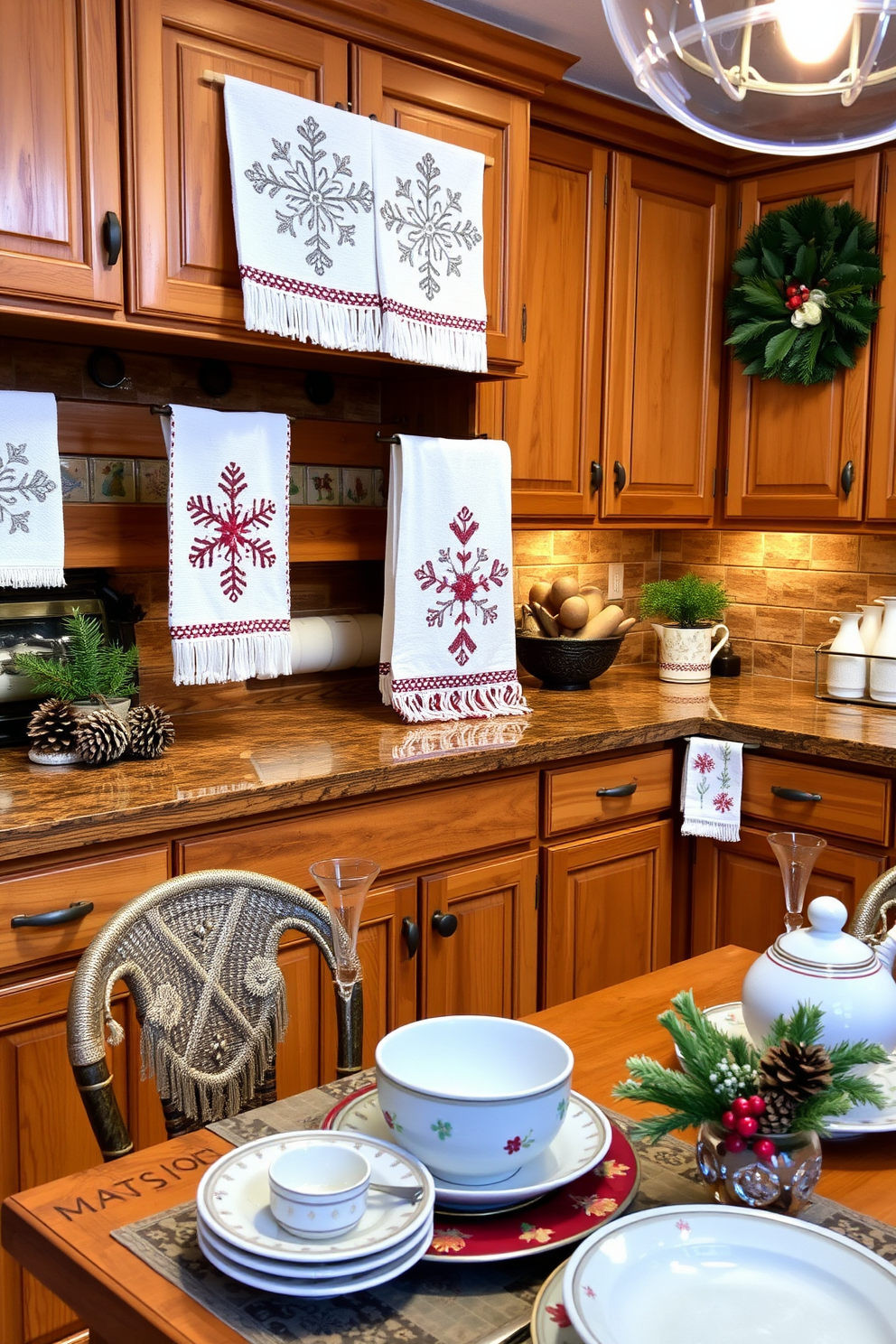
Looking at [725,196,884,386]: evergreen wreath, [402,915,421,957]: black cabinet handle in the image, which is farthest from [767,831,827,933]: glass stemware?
[725,196,884,386]: evergreen wreath

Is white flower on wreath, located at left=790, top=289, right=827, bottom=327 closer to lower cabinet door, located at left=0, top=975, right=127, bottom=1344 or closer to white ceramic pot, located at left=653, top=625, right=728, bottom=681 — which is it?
white ceramic pot, located at left=653, top=625, right=728, bottom=681

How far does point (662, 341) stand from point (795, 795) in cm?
127

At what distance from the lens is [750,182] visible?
319 centimetres

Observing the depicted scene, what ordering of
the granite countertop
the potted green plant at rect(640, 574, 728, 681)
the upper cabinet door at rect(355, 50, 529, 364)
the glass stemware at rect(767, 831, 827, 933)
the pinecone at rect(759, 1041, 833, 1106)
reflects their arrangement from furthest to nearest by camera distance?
the potted green plant at rect(640, 574, 728, 681), the upper cabinet door at rect(355, 50, 529, 364), the granite countertop, the glass stemware at rect(767, 831, 827, 933), the pinecone at rect(759, 1041, 833, 1106)

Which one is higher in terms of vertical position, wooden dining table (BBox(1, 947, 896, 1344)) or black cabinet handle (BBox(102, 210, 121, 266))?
black cabinet handle (BBox(102, 210, 121, 266))

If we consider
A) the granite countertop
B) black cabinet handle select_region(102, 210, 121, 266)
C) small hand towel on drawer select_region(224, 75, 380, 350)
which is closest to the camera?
the granite countertop

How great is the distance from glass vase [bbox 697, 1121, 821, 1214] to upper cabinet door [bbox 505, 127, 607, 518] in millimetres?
2089

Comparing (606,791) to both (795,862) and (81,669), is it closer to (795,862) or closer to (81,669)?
(81,669)

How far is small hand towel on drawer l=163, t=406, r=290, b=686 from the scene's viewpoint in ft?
7.20

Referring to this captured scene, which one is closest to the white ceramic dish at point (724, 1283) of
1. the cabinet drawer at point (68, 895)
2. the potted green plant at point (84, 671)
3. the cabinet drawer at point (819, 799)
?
the cabinet drawer at point (68, 895)

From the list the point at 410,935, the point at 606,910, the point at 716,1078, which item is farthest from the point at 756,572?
the point at 716,1078

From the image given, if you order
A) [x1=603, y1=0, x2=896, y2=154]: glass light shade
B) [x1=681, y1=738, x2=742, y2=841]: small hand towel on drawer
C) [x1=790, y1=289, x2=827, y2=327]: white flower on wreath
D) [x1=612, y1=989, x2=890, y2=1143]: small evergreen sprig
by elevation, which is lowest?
[x1=681, y1=738, x2=742, y2=841]: small hand towel on drawer

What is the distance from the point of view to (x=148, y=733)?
2.16 meters

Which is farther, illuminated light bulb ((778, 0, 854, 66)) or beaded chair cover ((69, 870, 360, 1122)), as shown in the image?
beaded chair cover ((69, 870, 360, 1122))
